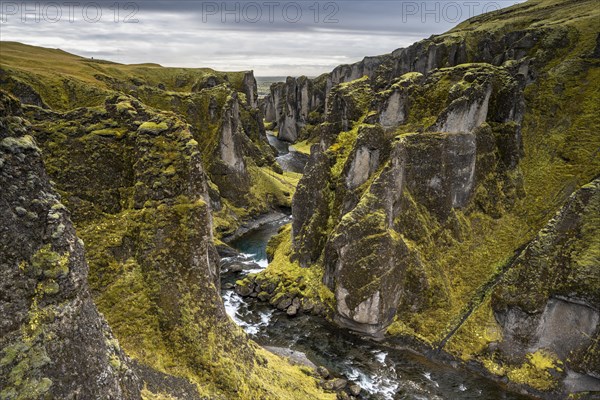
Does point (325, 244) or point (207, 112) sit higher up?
point (207, 112)

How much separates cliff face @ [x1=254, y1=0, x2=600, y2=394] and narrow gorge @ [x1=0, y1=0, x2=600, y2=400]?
198mm

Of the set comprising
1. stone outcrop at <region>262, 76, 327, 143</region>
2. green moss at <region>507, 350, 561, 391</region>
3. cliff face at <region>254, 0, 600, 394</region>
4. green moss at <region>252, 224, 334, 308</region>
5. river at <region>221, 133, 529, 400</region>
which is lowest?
river at <region>221, 133, 529, 400</region>

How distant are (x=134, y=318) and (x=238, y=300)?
2990cm

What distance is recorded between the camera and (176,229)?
72.3 ft

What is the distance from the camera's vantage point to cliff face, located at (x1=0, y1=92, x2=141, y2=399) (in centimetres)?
1185

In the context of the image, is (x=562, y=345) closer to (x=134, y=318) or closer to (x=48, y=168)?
(x=134, y=318)

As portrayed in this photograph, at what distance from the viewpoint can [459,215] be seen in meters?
47.7

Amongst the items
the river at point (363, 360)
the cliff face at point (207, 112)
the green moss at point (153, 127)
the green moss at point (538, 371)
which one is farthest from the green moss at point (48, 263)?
the cliff face at point (207, 112)

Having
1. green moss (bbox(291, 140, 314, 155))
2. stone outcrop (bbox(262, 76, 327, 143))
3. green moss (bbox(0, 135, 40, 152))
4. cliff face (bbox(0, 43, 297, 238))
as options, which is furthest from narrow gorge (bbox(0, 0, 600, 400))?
stone outcrop (bbox(262, 76, 327, 143))

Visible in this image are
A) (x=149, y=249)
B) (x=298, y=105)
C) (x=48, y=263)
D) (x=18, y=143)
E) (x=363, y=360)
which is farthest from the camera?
(x=298, y=105)

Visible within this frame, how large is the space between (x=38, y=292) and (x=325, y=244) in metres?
39.2

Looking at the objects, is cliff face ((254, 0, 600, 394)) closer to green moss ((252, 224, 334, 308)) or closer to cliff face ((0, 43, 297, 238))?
green moss ((252, 224, 334, 308))

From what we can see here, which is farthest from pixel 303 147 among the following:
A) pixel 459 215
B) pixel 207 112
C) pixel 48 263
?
pixel 48 263

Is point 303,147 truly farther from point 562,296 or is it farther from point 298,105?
point 562,296
